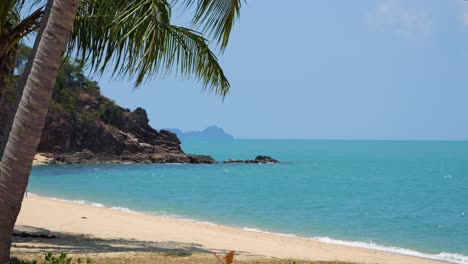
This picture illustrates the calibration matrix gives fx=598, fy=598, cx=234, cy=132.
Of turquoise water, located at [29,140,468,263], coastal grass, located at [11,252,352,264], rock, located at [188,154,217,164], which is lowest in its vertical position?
coastal grass, located at [11,252,352,264]

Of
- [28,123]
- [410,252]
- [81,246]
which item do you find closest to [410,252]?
[410,252]

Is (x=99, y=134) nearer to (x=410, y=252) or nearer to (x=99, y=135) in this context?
(x=99, y=135)

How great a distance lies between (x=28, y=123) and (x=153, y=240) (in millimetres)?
9957

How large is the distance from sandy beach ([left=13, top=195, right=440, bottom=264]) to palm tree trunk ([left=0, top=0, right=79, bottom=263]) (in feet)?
16.6

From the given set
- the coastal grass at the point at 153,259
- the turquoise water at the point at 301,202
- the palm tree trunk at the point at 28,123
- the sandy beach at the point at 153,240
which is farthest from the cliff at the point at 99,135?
the palm tree trunk at the point at 28,123

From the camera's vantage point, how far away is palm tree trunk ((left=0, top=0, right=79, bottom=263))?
19.7ft

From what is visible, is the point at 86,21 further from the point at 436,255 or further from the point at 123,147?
the point at 123,147

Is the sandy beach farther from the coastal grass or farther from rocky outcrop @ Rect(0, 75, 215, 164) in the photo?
rocky outcrop @ Rect(0, 75, 215, 164)

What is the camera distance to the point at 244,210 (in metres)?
34.1

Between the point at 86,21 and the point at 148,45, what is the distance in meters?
1.56

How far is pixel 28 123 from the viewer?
6023 mm

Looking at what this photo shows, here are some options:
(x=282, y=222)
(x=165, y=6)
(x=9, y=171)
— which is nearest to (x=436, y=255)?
(x=282, y=222)

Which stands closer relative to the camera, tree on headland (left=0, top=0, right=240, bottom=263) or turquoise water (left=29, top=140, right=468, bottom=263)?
tree on headland (left=0, top=0, right=240, bottom=263)

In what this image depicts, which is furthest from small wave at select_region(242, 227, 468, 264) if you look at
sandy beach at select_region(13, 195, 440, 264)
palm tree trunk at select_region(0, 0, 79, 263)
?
palm tree trunk at select_region(0, 0, 79, 263)
